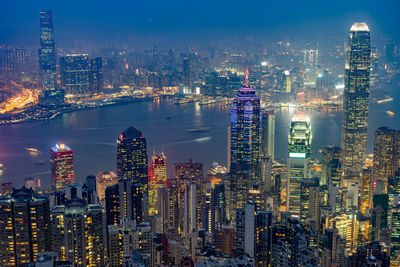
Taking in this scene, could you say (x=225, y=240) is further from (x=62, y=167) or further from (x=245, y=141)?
(x=245, y=141)

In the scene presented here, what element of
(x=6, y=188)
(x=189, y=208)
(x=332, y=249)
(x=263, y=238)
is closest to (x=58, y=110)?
(x=6, y=188)

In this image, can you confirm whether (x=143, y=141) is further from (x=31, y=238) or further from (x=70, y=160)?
(x=31, y=238)

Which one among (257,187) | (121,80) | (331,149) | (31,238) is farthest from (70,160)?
(121,80)

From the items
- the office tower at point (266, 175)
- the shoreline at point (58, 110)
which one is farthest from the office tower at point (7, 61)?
the office tower at point (266, 175)

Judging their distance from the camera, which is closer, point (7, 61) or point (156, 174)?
point (156, 174)

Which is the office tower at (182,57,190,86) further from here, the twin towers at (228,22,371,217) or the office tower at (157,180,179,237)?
the office tower at (157,180,179,237)

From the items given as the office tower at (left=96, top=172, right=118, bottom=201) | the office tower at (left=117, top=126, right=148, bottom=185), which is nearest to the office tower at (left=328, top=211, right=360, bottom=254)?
the office tower at (left=117, top=126, right=148, bottom=185)
